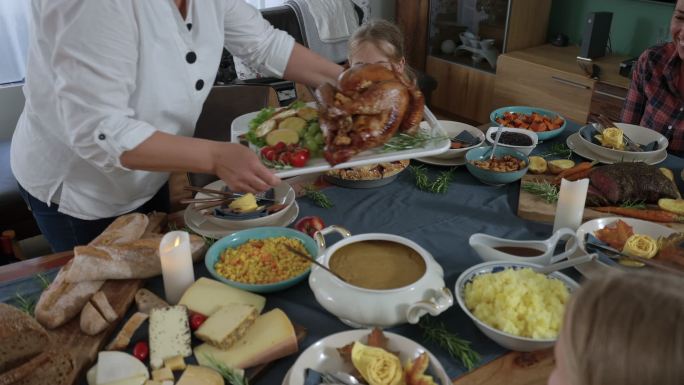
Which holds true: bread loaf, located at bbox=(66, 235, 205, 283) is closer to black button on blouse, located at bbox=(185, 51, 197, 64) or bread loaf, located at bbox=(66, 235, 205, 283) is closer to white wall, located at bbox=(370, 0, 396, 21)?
black button on blouse, located at bbox=(185, 51, 197, 64)

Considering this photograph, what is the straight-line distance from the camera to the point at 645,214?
1479 millimetres

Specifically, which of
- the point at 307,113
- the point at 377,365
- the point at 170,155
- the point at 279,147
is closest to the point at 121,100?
the point at 170,155

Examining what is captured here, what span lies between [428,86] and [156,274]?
307 cm

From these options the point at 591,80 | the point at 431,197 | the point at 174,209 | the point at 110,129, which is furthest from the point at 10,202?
the point at 591,80

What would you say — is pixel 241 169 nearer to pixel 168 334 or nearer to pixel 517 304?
pixel 168 334

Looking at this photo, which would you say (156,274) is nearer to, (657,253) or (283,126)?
(283,126)

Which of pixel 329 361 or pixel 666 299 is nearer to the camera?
pixel 666 299

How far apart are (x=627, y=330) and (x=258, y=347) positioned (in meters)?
0.62

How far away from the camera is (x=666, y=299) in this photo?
0.60 meters

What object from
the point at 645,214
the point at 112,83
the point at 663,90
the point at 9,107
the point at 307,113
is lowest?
the point at 9,107

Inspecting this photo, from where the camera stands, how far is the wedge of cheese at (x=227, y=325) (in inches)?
39.4

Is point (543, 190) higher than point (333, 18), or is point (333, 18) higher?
point (333, 18)

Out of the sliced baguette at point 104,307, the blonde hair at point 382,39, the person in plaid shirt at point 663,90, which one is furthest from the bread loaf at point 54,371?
the person in plaid shirt at point 663,90

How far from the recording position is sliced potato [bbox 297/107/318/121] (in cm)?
149
